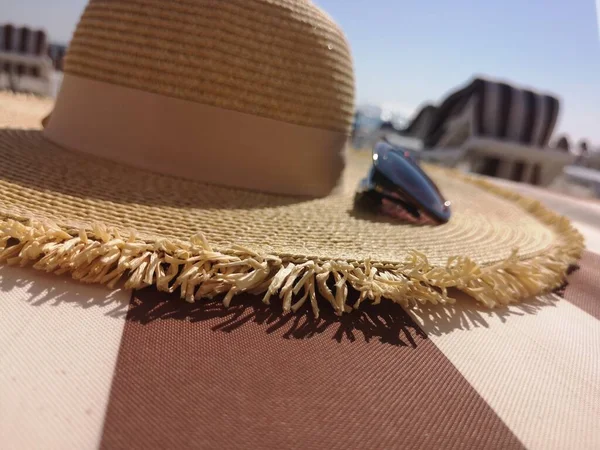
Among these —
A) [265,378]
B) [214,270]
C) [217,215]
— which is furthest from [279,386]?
[217,215]

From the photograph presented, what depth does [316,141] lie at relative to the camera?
2.44 ft

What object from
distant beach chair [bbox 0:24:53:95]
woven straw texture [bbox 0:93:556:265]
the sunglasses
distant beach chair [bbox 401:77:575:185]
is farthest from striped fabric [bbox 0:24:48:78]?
the sunglasses

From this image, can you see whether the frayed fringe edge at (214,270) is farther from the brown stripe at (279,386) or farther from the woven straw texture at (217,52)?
the woven straw texture at (217,52)

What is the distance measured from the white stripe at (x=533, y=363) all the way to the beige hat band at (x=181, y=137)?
34cm

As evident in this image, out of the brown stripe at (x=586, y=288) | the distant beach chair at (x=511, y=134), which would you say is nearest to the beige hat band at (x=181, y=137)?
the brown stripe at (x=586, y=288)

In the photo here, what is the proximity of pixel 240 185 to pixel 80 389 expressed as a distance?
1.45 ft

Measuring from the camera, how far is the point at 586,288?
64cm

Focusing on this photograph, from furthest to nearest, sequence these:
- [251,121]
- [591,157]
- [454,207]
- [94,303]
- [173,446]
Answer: [591,157]
[454,207]
[251,121]
[94,303]
[173,446]

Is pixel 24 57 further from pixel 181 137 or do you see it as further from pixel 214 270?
pixel 214 270

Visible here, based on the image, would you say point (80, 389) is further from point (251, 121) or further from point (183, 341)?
point (251, 121)

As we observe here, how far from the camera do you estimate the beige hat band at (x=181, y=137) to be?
65 centimetres

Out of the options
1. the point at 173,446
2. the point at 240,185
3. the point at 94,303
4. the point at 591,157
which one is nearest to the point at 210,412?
the point at 173,446

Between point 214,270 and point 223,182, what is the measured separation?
290 millimetres

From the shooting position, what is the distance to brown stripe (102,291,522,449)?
277 millimetres
